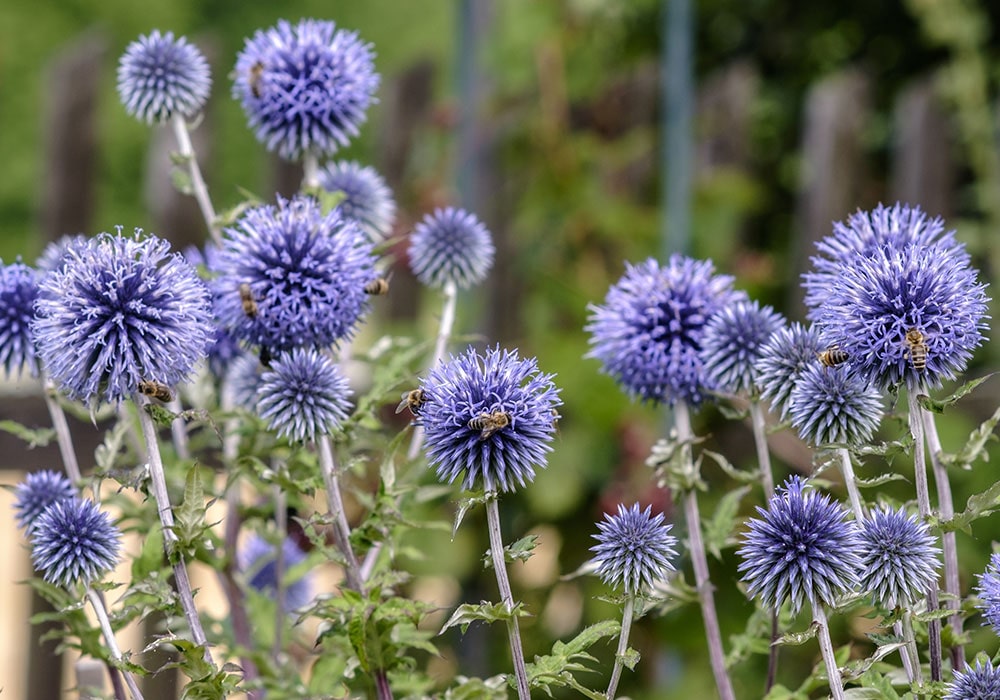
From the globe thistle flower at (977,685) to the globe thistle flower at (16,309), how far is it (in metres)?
1.09

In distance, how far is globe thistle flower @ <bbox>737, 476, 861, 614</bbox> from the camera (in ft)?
3.46

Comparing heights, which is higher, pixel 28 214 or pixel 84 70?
pixel 28 214

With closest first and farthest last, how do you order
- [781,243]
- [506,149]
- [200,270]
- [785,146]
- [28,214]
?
[200,270] → [506,149] → [781,243] → [785,146] → [28,214]

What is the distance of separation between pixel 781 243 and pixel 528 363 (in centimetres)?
363

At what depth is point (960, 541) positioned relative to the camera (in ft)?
9.44

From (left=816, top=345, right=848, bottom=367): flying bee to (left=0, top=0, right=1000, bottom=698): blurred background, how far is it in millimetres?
1758

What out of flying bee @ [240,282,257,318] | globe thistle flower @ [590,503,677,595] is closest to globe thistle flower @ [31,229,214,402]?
flying bee @ [240,282,257,318]

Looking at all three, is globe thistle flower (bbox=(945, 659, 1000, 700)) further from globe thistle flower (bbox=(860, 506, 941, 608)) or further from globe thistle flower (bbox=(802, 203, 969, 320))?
globe thistle flower (bbox=(802, 203, 969, 320))

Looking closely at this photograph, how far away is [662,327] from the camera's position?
146 centimetres

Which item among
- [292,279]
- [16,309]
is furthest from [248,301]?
[16,309]

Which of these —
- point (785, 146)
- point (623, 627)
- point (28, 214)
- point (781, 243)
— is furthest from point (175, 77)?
point (28, 214)

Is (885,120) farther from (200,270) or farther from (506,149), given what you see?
(200,270)

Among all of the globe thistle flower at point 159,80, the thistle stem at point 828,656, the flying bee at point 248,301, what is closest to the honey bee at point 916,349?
the thistle stem at point 828,656

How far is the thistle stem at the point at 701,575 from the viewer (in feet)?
4.43
